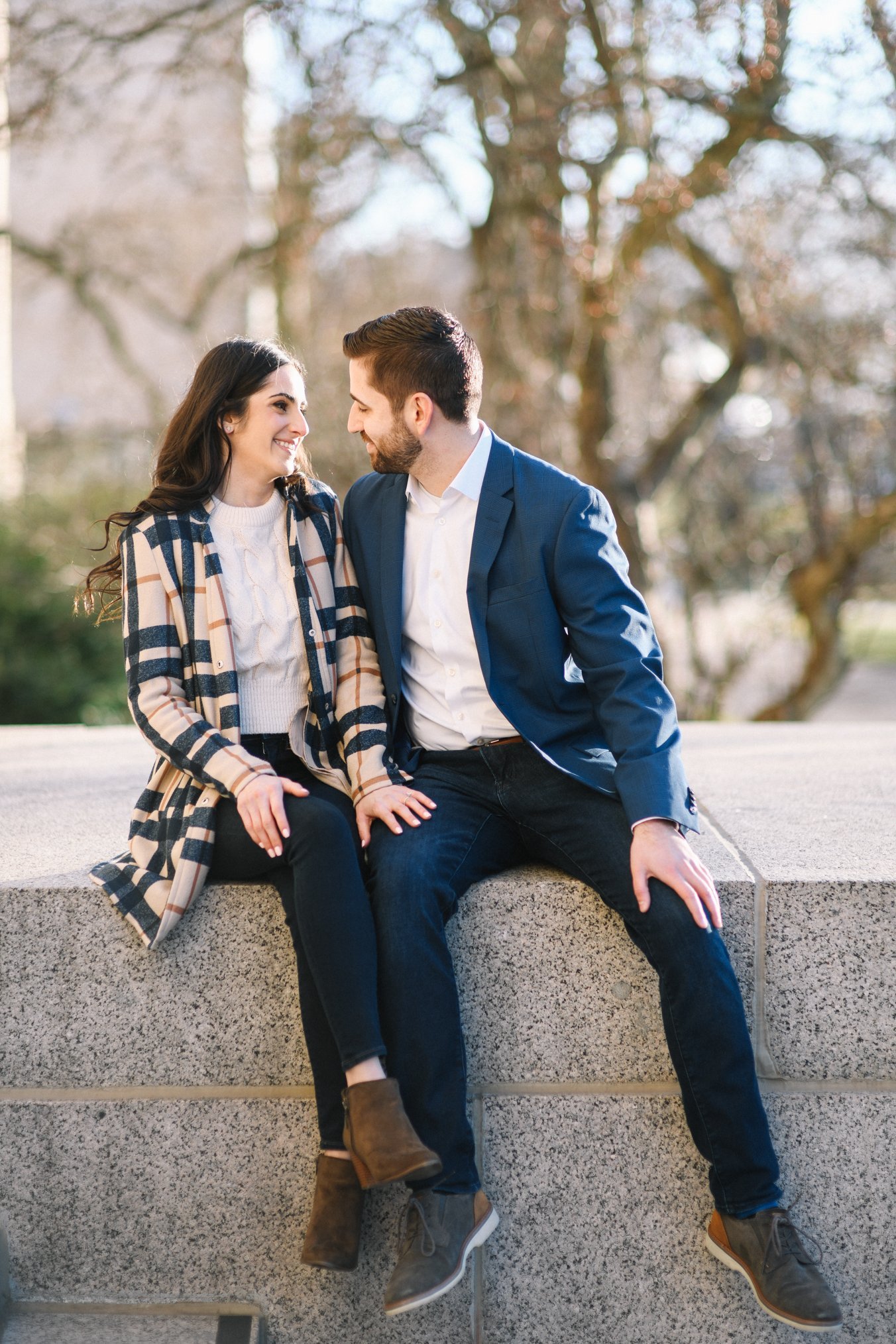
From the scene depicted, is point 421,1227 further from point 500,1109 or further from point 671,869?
point 671,869

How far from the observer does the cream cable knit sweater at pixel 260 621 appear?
8.28 ft

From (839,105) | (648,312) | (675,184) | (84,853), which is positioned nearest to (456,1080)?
(84,853)

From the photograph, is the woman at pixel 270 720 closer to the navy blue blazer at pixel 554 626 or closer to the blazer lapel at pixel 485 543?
the navy blue blazer at pixel 554 626

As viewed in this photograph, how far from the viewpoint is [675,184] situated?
18.5 feet

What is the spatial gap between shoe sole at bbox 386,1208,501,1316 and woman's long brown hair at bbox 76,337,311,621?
1490mm

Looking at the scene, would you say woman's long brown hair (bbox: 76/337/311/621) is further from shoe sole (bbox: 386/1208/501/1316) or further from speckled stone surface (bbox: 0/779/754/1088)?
shoe sole (bbox: 386/1208/501/1316)

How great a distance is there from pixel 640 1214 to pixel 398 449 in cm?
166

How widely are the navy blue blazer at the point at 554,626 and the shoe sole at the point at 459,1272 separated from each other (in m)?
0.84

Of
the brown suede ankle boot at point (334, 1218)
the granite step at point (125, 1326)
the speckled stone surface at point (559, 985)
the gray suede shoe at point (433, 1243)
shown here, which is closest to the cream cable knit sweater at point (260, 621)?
the speckled stone surface at point (559, 985)

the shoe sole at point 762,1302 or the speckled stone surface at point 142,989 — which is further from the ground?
the speckled stone surface at point 142,989

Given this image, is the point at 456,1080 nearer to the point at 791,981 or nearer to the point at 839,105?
the point at 791,981

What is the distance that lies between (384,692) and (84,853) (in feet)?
2.47

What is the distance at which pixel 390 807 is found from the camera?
94.2 inches

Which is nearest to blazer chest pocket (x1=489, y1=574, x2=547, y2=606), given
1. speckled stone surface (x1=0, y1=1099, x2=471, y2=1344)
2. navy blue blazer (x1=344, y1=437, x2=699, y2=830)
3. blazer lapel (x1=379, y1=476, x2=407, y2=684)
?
navy blue blazer (x1=344, y1=437, x2=699, y2=830)
